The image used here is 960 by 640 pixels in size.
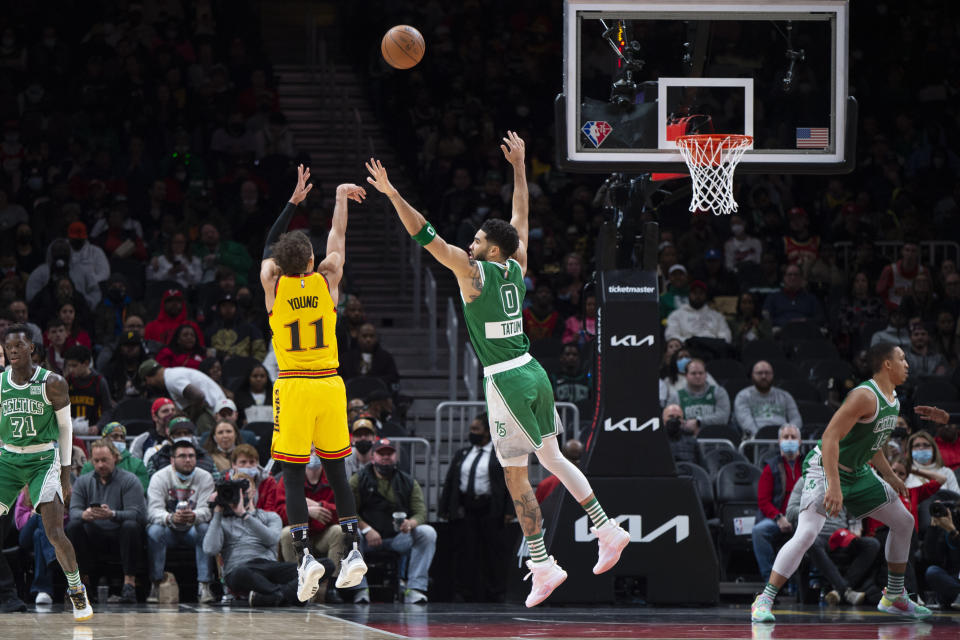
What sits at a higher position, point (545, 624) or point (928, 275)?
point (928, 275)

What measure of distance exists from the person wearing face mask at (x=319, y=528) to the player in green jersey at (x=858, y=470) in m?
3.88

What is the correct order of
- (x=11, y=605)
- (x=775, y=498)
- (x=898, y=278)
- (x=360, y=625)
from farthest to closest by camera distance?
(x=898, y=278) < (x=775, y=498) < (x=11, y=605) < (x=360, y=625)

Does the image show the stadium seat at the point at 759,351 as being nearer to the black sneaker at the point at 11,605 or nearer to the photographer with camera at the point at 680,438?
the photographer with camera at the point at 680,438

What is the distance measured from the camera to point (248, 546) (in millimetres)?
12133

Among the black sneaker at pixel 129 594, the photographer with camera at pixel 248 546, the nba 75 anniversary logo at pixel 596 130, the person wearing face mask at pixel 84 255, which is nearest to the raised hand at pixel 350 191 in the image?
the nba 75 anniversary logo at pixel 596 130

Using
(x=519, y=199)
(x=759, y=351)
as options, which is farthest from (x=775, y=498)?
(x=519, y=199)

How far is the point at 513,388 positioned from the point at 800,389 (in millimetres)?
7289

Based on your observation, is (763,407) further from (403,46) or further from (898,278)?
(403,46)

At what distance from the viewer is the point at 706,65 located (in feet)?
36.1

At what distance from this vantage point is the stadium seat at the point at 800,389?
15266 millimetres

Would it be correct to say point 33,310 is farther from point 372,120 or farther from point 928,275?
point 928,275

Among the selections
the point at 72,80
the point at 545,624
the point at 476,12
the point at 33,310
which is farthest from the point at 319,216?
the point at 545,624

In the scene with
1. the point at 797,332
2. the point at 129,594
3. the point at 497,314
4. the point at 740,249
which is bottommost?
the point at 129,594

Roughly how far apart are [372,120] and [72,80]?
4.59m
